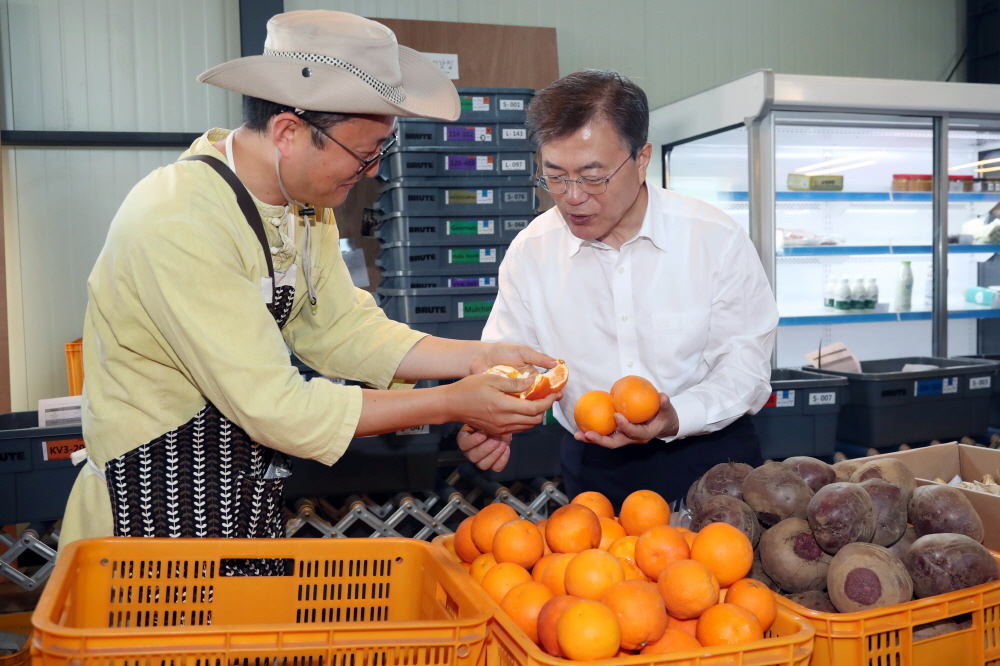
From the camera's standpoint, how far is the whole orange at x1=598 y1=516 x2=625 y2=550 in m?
1.54

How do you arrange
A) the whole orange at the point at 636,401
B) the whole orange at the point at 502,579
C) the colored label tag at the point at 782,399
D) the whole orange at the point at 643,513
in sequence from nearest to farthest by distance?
the whole orange at the point at 502,579
the whole orange at the point at 643,513
the whole orange at the point at 636,401
the colored label tag at the point at 782,399

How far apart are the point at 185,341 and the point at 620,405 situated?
0.91 m

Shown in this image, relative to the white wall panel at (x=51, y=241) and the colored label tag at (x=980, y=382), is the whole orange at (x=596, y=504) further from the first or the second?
the white wall panel at (x=51, y=241)

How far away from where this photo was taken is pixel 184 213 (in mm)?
1420

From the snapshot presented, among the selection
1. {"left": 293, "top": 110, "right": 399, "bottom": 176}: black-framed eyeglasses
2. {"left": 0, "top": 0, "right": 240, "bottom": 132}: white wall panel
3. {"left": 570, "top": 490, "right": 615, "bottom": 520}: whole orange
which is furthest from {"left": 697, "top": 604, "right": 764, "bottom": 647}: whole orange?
{"left": 0, "top": 0, "right": 240, "bottom": 132}: white wall panel

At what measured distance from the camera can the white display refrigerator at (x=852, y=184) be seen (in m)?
4.28

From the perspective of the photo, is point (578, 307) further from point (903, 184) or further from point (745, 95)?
point (903, 184)

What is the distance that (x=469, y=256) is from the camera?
13.4ft

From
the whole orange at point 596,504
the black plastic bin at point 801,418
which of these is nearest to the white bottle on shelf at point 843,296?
the black plastic bin at point 801,418

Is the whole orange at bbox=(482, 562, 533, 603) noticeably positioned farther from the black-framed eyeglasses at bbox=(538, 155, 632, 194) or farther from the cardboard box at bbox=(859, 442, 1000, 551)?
the cardboard box at bbox=(859, 442, 1000, 551)

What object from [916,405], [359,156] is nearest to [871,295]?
[916,405]

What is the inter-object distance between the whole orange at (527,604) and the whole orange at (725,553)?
259 millimetres

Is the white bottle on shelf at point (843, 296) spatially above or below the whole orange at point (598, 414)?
above

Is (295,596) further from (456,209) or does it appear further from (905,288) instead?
(905,288)
